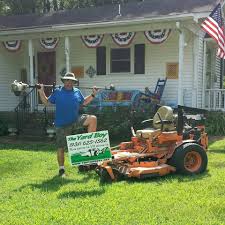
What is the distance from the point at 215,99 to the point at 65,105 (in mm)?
8164

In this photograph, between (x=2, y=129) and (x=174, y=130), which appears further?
(x=2, y=129)

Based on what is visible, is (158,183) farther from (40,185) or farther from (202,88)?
(202,88)

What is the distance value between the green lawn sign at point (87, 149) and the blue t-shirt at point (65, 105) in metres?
0.63

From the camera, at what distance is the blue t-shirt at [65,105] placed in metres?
7.71

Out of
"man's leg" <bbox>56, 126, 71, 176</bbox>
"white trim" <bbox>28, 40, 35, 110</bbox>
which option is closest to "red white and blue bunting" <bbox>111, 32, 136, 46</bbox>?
"white trim" <bbox>28, 40, 35, 110</bbox>

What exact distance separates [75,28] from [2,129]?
4067 millimetres

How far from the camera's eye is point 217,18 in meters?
12.4

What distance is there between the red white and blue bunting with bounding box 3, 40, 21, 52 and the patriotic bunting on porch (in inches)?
101

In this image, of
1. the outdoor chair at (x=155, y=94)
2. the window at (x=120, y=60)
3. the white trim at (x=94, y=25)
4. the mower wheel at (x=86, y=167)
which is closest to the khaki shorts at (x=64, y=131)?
the mower wheel at (x=86, y=167)

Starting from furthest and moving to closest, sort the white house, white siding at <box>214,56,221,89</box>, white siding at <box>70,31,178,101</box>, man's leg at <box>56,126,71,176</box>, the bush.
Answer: white siding at <box>214,56,221,89</box> → white siding at <box>70,31,178,101</box> → the white house → the bush → man's leg at <box>56,126,71,176</box>

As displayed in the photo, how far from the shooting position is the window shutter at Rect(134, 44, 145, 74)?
1534 cm

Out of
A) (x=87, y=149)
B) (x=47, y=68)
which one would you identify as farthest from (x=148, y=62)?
(x=87, y=149)

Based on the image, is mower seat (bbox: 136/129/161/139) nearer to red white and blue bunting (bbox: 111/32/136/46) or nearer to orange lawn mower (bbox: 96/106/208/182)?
orange lawn mower (bbox: 96/106/208/182)

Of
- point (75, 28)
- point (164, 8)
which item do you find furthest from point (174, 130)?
point (164, 8)
